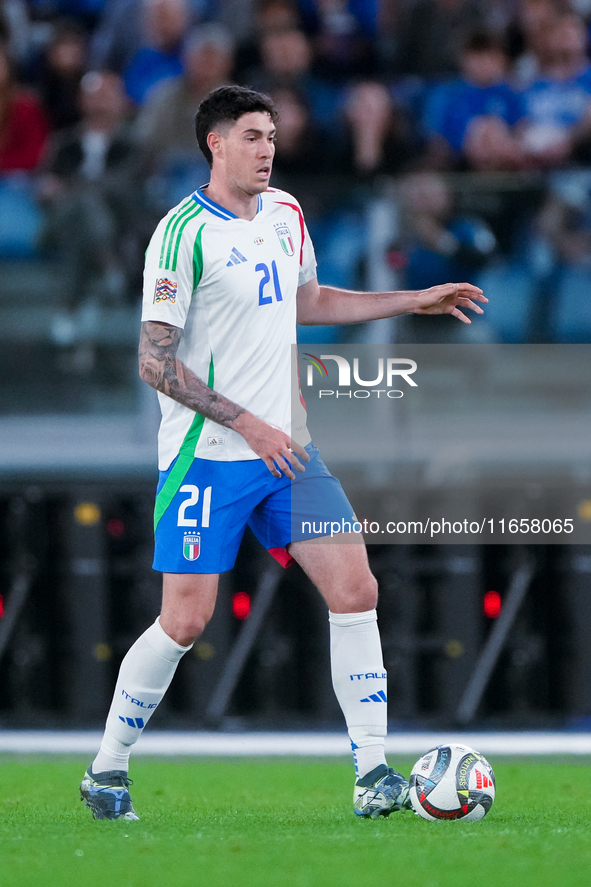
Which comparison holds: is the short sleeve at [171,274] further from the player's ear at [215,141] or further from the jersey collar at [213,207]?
the player's ear at [215,141]

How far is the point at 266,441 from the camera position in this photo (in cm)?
440

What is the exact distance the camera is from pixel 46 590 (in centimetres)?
809

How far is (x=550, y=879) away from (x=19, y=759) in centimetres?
444

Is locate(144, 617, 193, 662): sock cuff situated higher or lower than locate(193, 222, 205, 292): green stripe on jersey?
lower

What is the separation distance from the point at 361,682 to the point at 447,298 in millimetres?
1434

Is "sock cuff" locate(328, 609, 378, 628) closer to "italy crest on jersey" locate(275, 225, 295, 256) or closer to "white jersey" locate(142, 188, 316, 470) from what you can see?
"white jersey" locate(142, 188, 316, 470)

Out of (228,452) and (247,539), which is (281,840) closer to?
(228,452)

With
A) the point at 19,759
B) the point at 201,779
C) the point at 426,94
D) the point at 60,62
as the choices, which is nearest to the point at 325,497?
the point at 201,779

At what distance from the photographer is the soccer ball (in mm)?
4410

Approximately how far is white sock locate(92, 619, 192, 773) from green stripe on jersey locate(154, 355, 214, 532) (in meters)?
0.42

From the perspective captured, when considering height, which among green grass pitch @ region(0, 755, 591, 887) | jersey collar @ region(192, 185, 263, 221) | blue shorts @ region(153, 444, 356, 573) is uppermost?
jersey collar @ region(192, 185, 263, 221)

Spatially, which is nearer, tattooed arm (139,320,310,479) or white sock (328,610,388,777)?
tattooed arm (139,320,310,479)

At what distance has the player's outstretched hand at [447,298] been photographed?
189 inches

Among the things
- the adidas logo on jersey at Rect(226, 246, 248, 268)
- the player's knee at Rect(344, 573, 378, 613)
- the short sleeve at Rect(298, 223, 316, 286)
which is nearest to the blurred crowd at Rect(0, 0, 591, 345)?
the short sleeve at Rect(298, 223, 316, 286)
